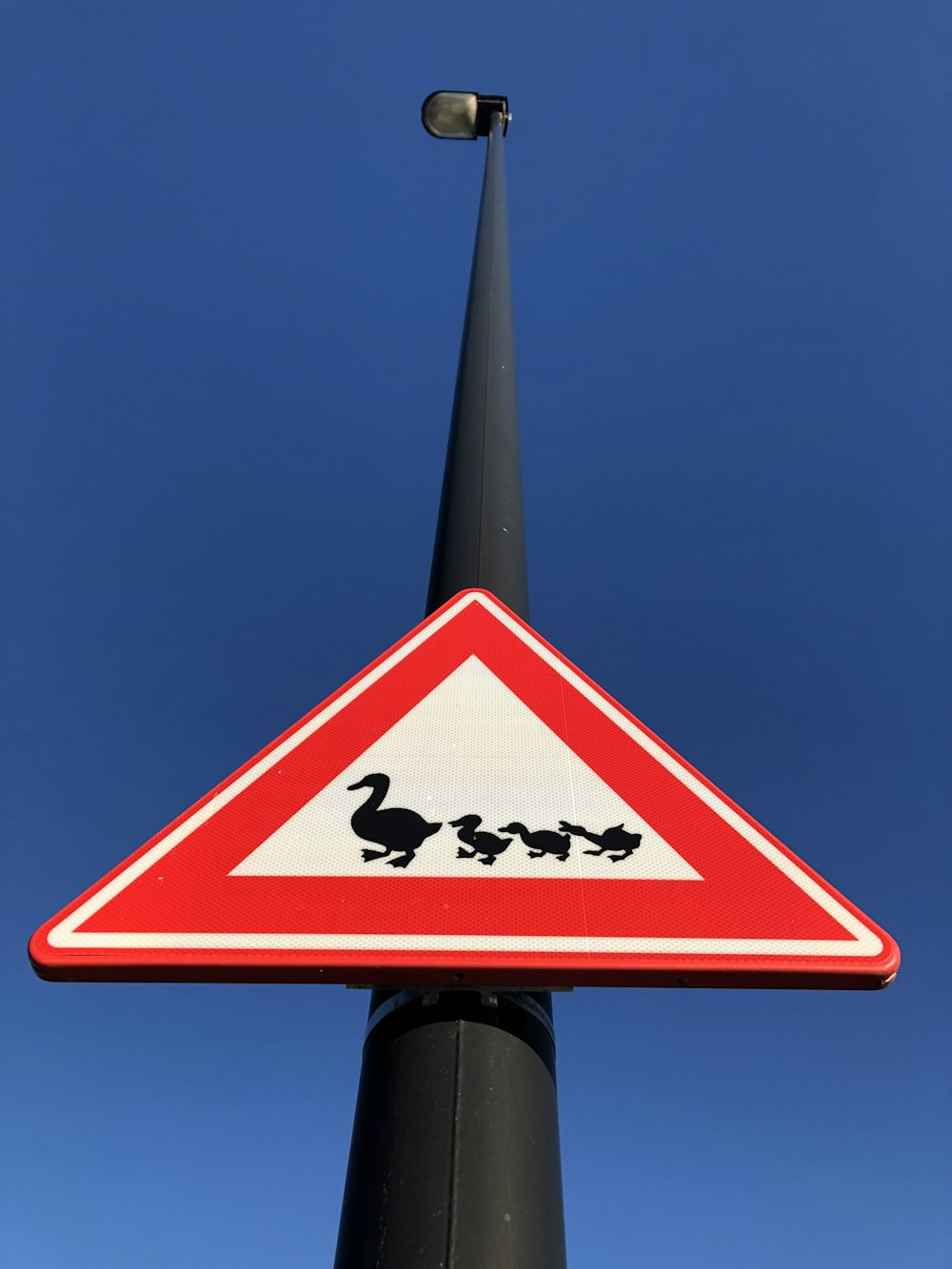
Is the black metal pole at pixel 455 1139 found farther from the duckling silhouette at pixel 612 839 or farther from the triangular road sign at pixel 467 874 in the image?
the duckling silhouette at pixel 612 839

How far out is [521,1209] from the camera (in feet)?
2.63

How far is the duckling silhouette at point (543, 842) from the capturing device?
3.45 feet

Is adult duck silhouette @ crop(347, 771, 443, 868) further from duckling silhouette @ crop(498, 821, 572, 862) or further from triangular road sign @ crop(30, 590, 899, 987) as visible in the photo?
duckling silhouette @ crop(498, 821, 572, 862)

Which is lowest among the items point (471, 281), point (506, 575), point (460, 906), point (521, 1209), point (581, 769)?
point (521, 1209)

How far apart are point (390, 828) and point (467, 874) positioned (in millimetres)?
136

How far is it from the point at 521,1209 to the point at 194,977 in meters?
0.43

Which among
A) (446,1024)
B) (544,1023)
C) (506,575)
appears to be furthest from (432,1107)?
(506,575)

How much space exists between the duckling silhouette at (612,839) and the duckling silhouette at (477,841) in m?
0.09

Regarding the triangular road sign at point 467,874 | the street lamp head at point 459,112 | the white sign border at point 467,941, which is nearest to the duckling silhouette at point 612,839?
the triangular road sign at point 467,874

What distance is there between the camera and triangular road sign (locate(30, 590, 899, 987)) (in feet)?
3.04

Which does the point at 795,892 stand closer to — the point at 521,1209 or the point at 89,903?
the point at 521,1209

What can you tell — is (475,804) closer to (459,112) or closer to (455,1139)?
(455,1139)

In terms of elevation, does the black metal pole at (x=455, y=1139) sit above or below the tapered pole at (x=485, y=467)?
below

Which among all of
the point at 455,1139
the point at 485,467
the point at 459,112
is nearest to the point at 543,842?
the point at 455,1139
